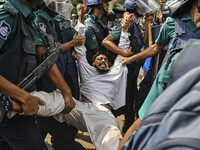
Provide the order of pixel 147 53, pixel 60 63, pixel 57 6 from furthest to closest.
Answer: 1. pixel 147 53
2. pixel 57 6
3. pixel 60 63

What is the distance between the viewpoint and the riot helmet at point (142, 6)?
2.91 metres

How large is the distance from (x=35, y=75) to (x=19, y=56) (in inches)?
7.0

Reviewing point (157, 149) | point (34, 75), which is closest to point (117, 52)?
point (34, 75)

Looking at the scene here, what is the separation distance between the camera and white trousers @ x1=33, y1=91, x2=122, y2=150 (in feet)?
5.28

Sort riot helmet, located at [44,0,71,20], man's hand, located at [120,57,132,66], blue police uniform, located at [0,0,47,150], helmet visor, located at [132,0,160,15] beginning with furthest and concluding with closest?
helmet visor, located at [132,0,160,15] < man's hand, located at [120,57,132,66] < riot helmet, located at [44,0,71,20] < blue police uniform, located at [0,0,47,150]

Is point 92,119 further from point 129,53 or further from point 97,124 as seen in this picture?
point 129,53

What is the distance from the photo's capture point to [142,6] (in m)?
2.94

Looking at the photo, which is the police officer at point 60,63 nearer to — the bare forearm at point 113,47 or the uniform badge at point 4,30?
the bare forearm at point 113,47

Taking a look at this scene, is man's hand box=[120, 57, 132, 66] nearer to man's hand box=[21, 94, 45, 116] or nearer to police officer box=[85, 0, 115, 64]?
police officer box=[85, 0, 115, 64]

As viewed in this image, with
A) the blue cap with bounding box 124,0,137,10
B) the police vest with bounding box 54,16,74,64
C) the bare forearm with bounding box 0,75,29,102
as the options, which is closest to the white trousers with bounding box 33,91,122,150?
the bare forearm with bounding box 0,75,29,102

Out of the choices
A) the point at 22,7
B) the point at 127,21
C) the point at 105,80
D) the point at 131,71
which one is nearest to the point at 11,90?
the point at 22,7

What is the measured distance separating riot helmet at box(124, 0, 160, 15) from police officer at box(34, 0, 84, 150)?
986 mm

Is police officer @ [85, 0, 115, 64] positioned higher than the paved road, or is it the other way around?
police officer @ [85, 0, 115, 64]

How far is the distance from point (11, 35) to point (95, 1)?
201 centimetres
